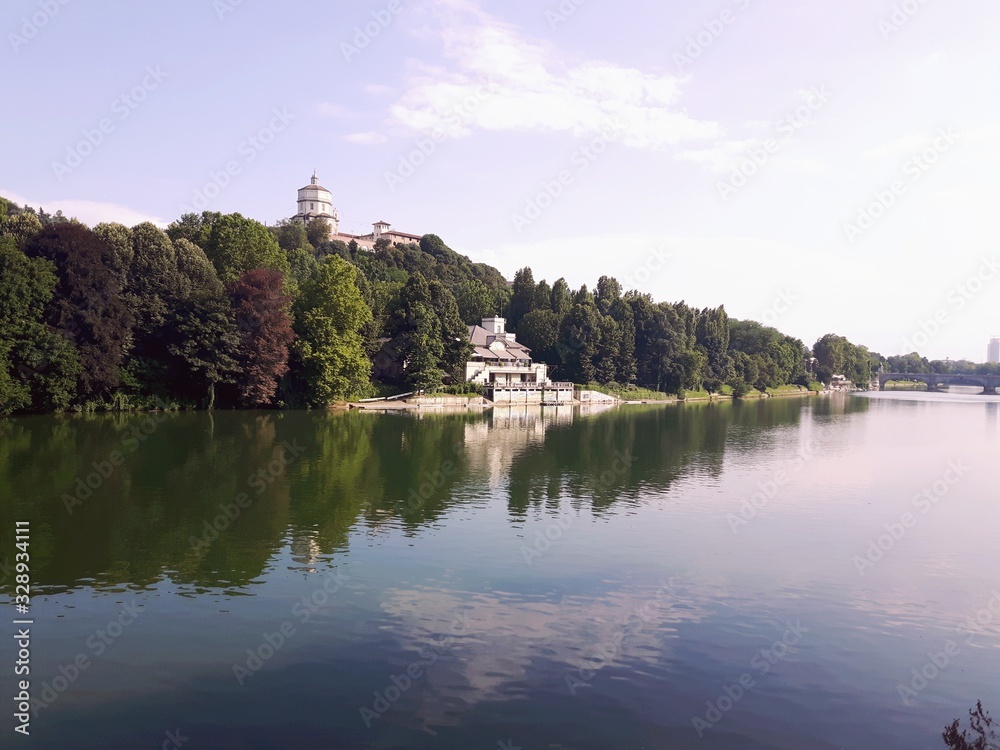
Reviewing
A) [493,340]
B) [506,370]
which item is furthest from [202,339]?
[493,340]

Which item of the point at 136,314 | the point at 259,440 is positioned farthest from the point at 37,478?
the point at 136,314

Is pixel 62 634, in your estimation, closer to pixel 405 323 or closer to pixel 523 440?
pixel 523 440

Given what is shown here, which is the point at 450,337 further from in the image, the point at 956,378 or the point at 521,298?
the point at 956,378

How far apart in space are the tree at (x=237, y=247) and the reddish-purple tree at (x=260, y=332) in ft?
22.5

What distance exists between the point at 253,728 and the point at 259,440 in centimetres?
2936

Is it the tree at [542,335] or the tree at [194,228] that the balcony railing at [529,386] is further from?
the tree at [194,228]

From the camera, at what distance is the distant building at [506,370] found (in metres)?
75.0

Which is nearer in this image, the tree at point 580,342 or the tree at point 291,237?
the tree at point 580,342

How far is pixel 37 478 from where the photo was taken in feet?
80.4

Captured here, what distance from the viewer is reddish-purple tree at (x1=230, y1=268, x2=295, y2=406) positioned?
5350 cm

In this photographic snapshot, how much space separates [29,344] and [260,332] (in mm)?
15106

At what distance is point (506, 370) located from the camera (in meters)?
78.8

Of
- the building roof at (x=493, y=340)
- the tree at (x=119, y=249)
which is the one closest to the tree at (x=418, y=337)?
the building roof at (x=493, y=340)

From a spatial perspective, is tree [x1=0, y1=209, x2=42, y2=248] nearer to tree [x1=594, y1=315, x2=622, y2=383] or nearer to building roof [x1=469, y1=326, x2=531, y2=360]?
building roof [x1=469, y1=326, x2=531, y2=360]
